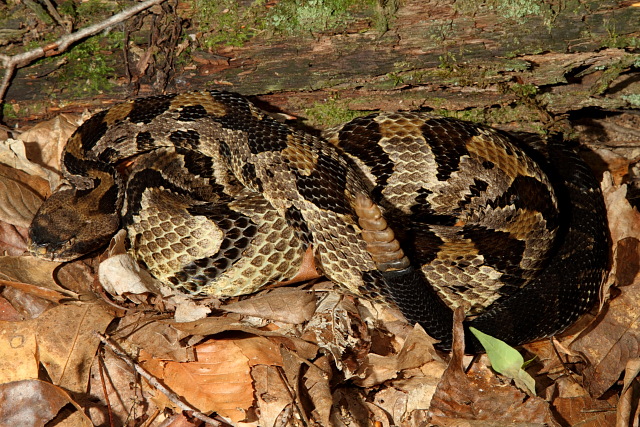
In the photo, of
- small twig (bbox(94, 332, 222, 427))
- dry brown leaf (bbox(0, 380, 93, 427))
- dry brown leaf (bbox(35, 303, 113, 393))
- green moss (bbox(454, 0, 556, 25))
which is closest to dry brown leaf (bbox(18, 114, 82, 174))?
dry brown leaf (bbox(35, 303, 113, 393))

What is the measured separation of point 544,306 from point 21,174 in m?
3.96

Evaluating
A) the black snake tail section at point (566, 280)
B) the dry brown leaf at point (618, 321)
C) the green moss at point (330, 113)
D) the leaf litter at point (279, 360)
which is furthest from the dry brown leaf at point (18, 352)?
the dry brown leaf at point (618, 321)

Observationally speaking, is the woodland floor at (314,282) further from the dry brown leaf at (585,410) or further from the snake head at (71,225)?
the snake head at (71,225)

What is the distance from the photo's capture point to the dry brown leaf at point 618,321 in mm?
3471

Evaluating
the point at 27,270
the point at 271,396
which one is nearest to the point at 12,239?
the point at 27,270

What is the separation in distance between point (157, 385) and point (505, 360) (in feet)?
6.55

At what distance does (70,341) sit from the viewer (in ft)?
11.5

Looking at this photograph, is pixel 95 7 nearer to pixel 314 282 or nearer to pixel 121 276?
pixel 121 276

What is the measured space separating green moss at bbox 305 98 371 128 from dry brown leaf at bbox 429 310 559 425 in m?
1.92

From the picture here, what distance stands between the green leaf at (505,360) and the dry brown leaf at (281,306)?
1131 millimetres

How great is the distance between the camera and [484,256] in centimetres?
367

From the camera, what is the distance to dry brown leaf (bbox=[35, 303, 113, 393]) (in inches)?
Result: 134

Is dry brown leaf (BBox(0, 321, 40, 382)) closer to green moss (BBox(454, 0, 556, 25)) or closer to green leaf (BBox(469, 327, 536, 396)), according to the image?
green leaf (BBox(469, 327, 536, 396))

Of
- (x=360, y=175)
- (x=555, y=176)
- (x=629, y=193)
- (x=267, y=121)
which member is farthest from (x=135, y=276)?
(x=629, y=193)
